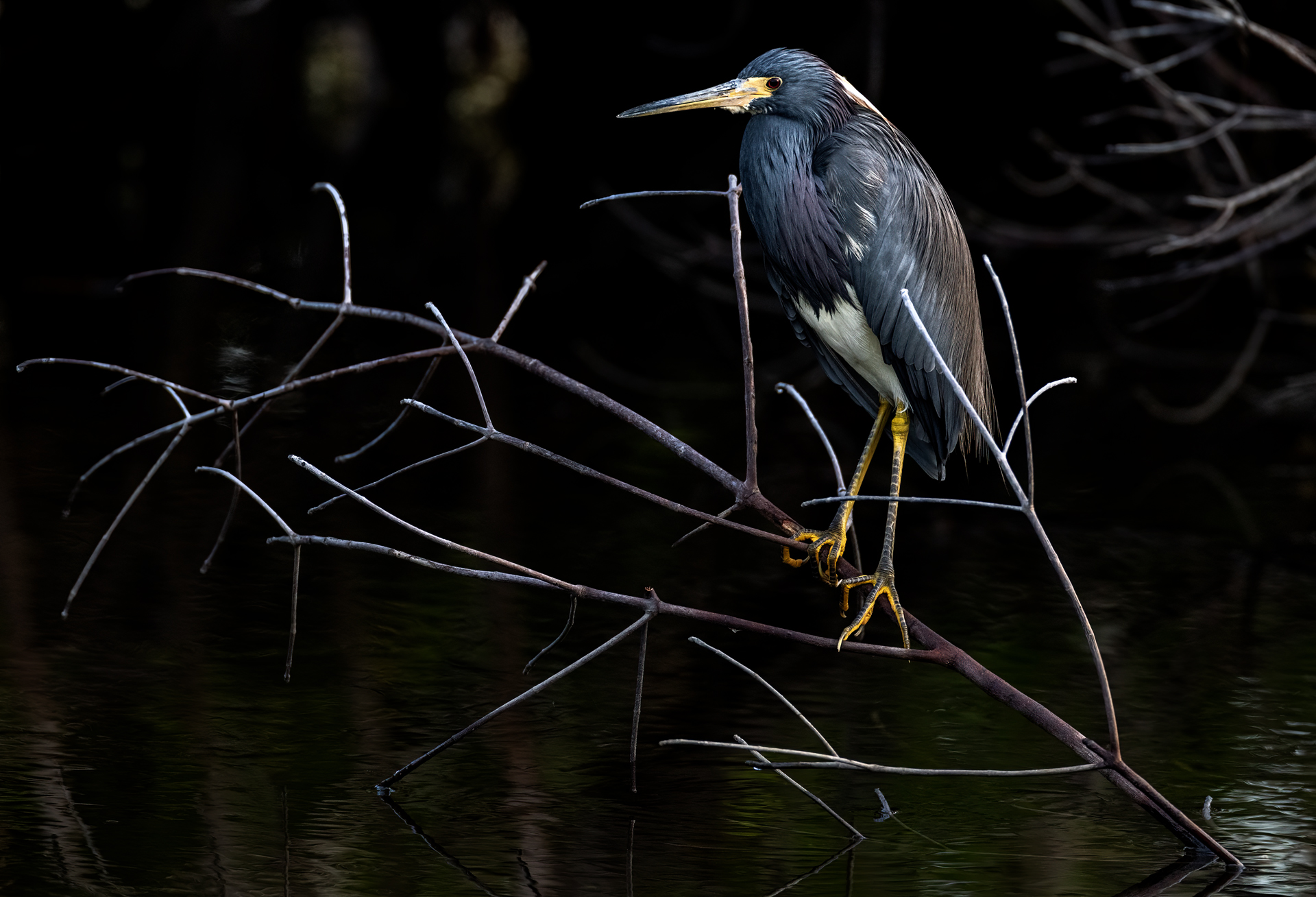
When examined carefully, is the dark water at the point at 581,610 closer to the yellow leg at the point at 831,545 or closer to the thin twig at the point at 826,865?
the thin twig at the point at 826,865

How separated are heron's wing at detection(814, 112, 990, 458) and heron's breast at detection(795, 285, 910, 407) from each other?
0.04 meters

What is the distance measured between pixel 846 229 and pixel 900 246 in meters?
0.12

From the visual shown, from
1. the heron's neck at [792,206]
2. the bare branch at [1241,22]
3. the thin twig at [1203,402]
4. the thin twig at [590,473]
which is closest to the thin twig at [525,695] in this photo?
the thin twig at [590,473]

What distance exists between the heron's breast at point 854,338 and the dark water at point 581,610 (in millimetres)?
692

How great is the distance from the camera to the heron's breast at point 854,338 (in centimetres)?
344

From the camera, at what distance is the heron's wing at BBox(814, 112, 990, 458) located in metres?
3.33

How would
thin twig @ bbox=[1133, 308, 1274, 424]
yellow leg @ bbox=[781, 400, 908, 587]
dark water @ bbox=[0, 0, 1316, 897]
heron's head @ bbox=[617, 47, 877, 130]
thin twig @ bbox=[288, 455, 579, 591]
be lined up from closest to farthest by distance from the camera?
1. thin twig @ bbox=[288, 455, 579, 591]
2. dark water @ bbox=[0, 0, 1316, 897]
3. yellow leg @ bbox=[781, 400, 908, 587]
4. heron's head @ bbox=[617, 47, 877, 130]
5. thin twig @ bbox=[1133, 308, 1274, 424]

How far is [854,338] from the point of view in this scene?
3467mm

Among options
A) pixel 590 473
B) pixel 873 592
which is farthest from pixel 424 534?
pixel 873 592

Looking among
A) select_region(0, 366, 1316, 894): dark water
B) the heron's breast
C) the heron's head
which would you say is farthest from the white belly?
select_region(0, 366, 1316, 894): dark water

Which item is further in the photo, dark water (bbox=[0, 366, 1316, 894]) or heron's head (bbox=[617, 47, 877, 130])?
heron's head (bbox=[617, 47, 877, 130])

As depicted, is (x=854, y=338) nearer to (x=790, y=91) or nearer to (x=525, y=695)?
(x=790, y=91)

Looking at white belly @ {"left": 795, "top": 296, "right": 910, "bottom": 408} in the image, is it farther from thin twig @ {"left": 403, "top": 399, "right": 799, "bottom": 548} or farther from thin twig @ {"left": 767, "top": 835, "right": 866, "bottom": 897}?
thin twig @ {"left": 767, "top": 835, "right": 866, "bottom": 897}

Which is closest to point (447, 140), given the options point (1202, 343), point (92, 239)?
point (92, 239)
